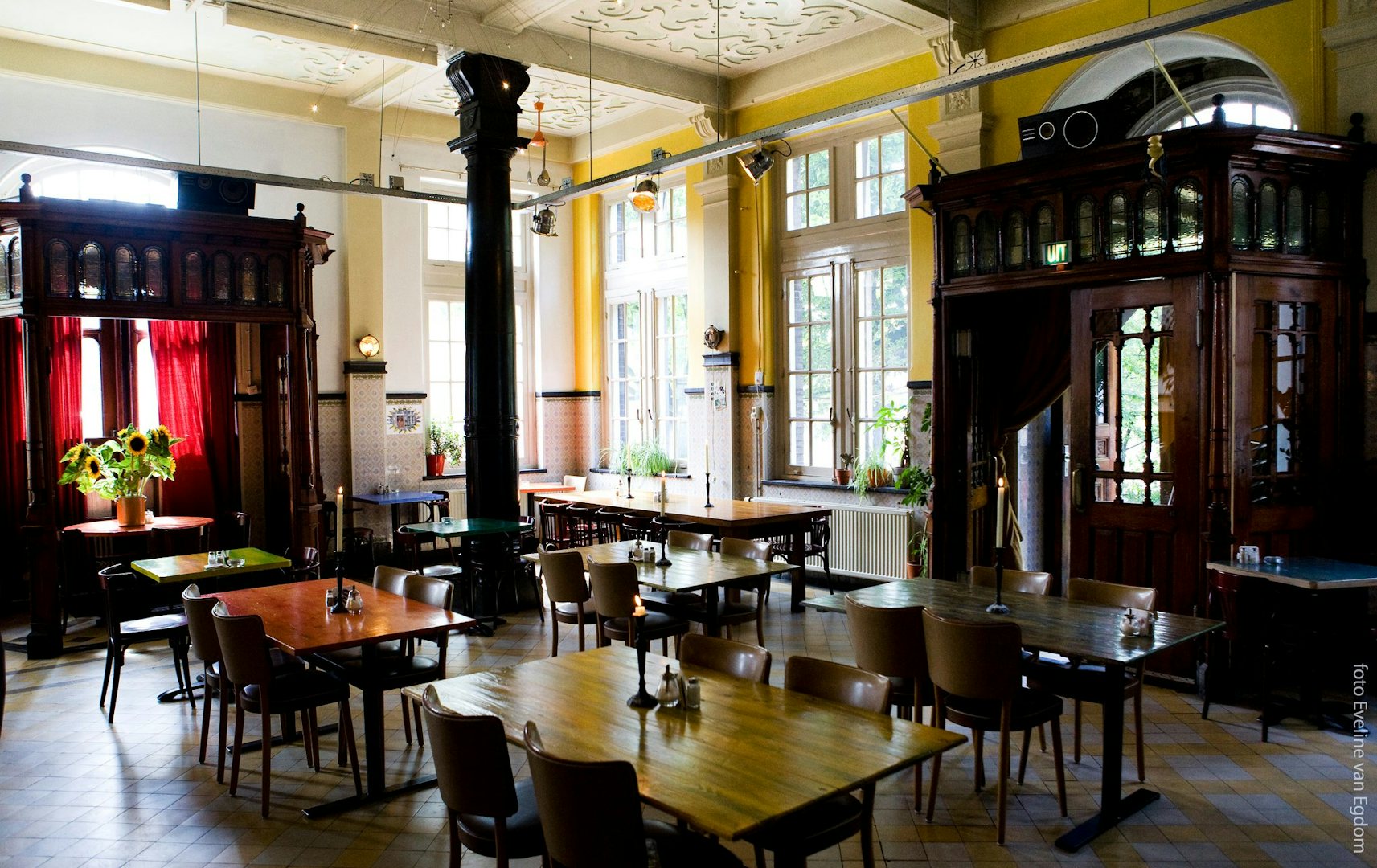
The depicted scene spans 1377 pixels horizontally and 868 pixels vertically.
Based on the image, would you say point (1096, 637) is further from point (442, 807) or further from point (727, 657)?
point (442, 807)

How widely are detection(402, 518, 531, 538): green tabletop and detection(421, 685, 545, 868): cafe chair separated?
417cm

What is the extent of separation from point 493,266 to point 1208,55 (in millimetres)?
5546

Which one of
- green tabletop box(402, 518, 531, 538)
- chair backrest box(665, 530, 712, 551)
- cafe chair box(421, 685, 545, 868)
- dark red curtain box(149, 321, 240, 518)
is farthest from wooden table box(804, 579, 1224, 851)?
dark red curtain box(149, 321, 240, 518)

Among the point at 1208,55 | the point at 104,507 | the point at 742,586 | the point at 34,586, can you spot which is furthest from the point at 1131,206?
the point at 104,507

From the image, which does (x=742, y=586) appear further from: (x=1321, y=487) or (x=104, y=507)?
(x=104, y=507)

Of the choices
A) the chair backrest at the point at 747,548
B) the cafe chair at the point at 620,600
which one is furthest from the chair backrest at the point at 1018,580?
the cafe chair at the point at 620,600

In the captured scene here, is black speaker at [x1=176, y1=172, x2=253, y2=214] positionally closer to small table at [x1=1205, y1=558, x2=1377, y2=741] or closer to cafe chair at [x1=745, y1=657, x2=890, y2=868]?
cafe chair at [x1=745, y1=657, x2=890, y2=868]

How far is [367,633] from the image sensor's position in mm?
4387

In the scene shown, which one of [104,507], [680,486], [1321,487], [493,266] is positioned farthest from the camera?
[680,486]

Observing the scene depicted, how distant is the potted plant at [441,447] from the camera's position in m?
10.9

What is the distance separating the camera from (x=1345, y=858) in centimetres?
381

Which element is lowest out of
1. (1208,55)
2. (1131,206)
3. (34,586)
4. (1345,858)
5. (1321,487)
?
(1345,858)

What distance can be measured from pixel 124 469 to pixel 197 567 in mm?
2267

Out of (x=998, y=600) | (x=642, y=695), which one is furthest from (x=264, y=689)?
(x=998, y=600)
